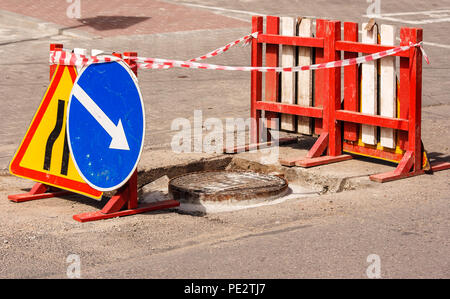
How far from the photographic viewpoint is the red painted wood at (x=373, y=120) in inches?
319

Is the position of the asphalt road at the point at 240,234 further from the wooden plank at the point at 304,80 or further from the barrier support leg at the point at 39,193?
the wooden plank at the point at 304,80

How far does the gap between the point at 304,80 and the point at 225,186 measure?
1858 millimetres

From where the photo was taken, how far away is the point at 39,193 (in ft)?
24.8

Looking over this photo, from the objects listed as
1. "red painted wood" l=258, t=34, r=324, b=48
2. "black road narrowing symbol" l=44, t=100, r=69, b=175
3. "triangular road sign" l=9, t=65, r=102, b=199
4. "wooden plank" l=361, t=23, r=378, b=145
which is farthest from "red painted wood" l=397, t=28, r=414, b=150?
"black road narrowing symbol" l=44, t=100, r=69, b=175

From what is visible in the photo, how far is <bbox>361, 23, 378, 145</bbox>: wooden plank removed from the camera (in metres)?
8.33

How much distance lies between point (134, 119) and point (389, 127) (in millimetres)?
2800

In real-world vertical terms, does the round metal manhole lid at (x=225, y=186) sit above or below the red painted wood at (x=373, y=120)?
below

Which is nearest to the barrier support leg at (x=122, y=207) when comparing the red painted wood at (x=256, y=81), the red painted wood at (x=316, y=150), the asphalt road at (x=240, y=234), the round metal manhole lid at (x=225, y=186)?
the asphalt road at (x=240, y=234)

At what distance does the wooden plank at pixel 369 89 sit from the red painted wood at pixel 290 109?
527mm

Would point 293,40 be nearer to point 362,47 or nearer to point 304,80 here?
Answer: point 304,80
